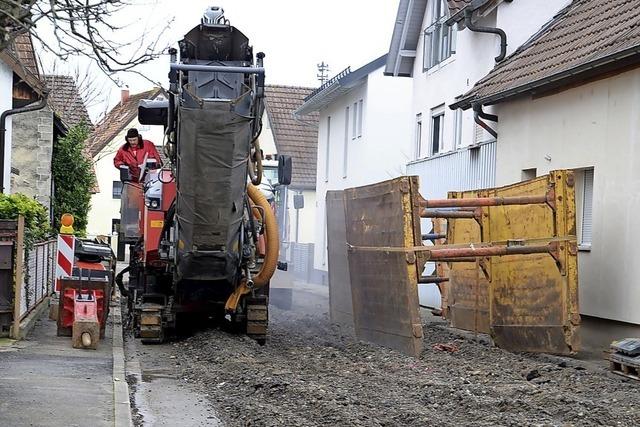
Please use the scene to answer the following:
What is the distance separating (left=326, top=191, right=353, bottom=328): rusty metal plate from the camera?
16.6 metres

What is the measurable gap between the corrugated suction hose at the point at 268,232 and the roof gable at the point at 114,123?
46.8 meters

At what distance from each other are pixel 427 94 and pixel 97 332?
510 inches

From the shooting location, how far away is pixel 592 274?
14.2 m

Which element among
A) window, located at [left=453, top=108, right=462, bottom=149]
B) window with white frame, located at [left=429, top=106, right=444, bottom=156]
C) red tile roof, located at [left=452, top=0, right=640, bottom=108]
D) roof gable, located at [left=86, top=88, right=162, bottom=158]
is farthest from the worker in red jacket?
roof gable, located at [left=86, top=88, right=162, bottom=158]

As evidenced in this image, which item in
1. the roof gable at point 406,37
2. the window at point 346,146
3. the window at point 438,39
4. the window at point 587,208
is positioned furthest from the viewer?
the window at point 346,146

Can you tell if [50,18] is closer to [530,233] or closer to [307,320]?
[530,233]

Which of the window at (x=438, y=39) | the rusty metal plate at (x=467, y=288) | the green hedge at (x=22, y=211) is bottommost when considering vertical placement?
the rusty metal plate at (x=467, y=288)

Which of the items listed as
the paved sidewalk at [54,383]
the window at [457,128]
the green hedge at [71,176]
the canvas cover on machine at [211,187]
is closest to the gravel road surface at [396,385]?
the paved sidewalk at [54,383]

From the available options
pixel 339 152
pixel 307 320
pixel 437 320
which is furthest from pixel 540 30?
pixel 339 152

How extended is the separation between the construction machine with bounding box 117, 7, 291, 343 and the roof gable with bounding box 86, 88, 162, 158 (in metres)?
46.3

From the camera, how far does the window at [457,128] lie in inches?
867

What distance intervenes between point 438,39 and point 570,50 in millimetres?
8941

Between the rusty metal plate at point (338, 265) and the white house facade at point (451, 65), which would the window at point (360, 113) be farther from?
the rusty metal plate at point (338, 265)

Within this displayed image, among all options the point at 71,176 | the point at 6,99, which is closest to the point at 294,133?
the point at 71,176
